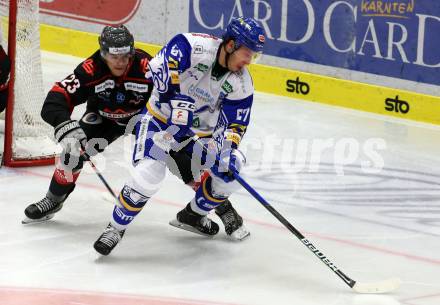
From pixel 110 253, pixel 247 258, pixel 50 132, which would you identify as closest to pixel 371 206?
pixel 247 258

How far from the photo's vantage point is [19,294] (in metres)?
4.52

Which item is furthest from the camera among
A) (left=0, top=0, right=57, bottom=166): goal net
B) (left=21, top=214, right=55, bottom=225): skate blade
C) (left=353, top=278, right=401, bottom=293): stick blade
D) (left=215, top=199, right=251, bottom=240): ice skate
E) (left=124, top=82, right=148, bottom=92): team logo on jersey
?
(left=0, top=0, right=57, bottom=166): goal net

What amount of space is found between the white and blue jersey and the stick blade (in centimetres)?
95

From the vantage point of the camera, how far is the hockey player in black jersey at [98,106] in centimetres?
505

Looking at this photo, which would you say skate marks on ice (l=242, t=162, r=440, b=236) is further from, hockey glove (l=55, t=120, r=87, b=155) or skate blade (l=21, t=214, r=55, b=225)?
hockey glove (l=55, t=120, r=87, b=155)

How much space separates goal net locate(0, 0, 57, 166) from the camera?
21.0 ft

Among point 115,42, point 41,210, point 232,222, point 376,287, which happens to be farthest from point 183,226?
point 376,287

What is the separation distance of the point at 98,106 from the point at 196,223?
799 millimetres

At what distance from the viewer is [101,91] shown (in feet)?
17.2

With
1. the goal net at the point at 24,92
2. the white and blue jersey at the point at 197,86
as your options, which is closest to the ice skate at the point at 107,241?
the white and blue jersey at the point at 197,86

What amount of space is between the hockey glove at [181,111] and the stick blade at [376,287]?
43.2 inches

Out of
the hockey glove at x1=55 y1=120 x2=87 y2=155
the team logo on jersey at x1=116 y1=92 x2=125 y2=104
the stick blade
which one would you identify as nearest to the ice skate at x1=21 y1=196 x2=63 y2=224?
the hockey glove at x1=55 y1=120 x2=87 y2=155

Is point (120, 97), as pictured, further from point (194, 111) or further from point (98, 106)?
point (194, 111)

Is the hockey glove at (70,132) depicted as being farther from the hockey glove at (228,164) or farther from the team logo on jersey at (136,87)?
the hockey glove at (228,164)
